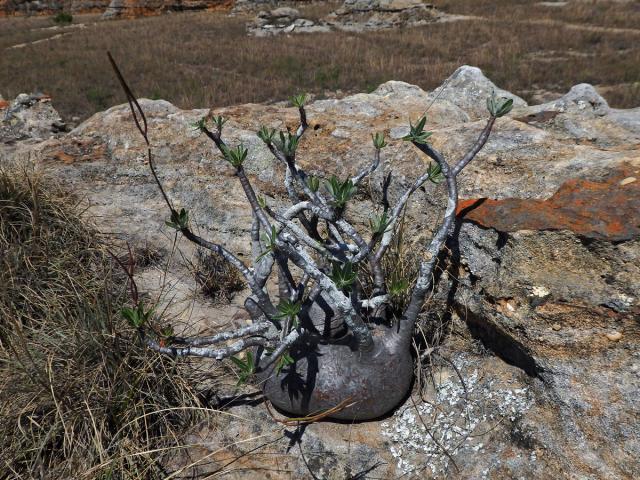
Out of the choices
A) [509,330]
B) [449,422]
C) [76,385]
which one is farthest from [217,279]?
[509,330]

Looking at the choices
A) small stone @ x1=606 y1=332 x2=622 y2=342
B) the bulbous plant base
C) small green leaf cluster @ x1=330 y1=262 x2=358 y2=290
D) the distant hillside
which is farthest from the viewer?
the distant hillside

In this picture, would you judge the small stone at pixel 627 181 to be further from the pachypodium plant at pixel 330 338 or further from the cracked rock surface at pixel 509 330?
the pachypodium plant at pixel 330 338

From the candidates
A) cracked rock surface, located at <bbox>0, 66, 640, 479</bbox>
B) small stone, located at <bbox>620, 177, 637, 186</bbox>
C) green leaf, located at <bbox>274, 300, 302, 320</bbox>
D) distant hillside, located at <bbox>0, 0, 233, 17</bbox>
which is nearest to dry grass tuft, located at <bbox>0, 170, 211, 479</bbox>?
cracked rock surface, located at <bbox>0, 66, 640, 479</bbox>

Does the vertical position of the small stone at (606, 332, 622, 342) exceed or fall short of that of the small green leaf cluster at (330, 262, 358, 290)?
it falls short

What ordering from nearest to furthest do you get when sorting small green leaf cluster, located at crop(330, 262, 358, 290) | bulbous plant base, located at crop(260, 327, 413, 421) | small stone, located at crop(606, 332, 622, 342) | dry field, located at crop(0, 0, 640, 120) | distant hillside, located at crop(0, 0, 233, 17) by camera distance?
small green leaf cluster, located at crop(330, 262, 358, 290) → small stone, located at crop(606, 332, 622, 342) → bulbous plant base, located at crop(260, 327, 413, 421) → dry field, located at crop(0, 0, 640, 120) → distant hillside, located at crop(0, 0, 233, 17)

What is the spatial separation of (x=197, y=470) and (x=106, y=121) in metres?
3.91

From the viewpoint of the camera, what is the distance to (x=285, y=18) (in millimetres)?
25516

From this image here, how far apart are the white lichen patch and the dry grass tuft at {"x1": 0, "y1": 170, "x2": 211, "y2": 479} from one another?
3.50 ft

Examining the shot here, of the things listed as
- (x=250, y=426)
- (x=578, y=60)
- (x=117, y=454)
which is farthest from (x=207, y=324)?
(x=578, y=60)

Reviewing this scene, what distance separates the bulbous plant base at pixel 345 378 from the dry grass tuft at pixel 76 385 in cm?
51

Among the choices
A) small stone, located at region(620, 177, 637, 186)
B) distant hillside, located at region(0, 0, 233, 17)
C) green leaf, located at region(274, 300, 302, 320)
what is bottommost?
distant hillside, located at region(0, 0, 233, 17)

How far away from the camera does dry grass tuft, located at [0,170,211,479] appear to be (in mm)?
2160

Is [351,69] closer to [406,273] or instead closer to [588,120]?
[588,120]

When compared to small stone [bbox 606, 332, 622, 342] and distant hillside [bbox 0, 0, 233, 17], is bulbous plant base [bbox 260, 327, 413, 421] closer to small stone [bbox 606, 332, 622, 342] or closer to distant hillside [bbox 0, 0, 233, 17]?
small stone [bbox 606, 332, 622, 342]
